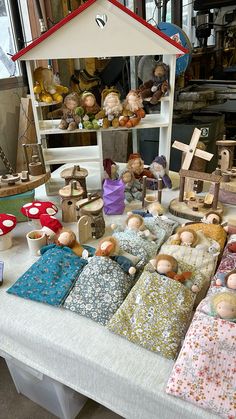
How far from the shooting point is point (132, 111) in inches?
46.4

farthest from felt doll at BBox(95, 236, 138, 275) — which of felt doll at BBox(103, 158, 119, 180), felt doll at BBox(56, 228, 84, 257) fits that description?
felt doll at BBox(103, 158, 119, 180)

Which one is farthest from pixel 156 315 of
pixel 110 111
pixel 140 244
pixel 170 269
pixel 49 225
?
pixel 110 111

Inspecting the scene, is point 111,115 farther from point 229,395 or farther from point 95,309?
point 229,395

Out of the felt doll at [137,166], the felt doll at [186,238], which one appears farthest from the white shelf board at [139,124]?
the felt doll at [186,238]

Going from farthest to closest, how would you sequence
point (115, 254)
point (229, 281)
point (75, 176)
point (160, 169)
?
point (160, 169), point (75, 176), point (115, 254), point (229, 281)

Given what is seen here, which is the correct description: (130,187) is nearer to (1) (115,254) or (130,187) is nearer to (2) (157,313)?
(1) (115,254)

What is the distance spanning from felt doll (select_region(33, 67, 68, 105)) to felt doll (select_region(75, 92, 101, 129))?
0.26ft

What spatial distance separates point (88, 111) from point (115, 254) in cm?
60

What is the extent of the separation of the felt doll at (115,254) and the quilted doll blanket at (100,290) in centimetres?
2

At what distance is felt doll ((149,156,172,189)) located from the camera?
125 centimetres

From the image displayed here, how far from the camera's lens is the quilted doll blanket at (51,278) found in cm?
75

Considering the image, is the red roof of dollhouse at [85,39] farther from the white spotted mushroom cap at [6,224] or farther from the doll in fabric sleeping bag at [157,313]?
the doll in fabric sleeping bag at [157,313]

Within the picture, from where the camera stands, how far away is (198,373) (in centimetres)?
55

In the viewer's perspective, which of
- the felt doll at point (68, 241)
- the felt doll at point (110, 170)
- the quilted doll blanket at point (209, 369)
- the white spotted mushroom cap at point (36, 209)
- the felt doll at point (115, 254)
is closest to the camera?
the quilted doll blanket at point (209, 369)
